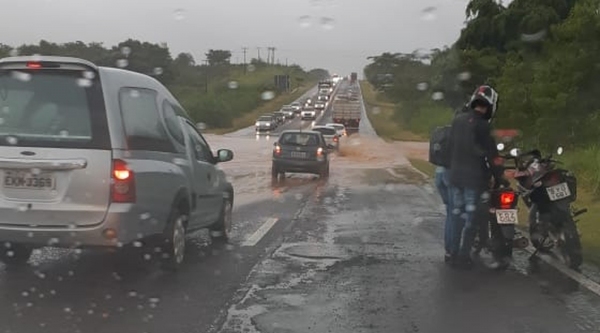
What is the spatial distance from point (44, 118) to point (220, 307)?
7.25 ft

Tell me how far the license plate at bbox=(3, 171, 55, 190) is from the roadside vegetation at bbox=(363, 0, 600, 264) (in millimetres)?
5627

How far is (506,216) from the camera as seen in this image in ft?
26.5

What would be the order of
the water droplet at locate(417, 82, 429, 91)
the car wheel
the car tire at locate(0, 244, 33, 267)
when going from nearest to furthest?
the car tire at locate(0, 244, 33, 267)
the car wheel
the water droplet at locate(417, 82, 429, 91)

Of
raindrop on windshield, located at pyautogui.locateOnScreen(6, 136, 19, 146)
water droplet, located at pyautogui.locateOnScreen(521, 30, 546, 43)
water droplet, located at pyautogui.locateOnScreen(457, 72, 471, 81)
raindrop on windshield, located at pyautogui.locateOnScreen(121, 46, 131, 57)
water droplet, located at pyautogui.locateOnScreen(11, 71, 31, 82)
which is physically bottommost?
A: raindrop on windshield, located at pyautogui.locateOnScreen(6, 136, 19, 146)

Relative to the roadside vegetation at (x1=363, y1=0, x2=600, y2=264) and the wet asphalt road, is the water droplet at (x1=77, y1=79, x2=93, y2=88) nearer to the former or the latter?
the wet asphalt road

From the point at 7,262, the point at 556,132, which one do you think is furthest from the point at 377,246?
the point at 556,132

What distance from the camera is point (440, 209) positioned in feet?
46.3

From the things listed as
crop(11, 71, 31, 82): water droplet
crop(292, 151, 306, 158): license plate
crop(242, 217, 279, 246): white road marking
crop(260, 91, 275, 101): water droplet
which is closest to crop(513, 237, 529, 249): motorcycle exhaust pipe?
crop(242, 217, 279, 246): white road marking

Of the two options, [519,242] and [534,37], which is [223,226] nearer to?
[519,242]

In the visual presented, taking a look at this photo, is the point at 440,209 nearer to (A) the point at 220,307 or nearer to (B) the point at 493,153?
(B) the point at 493,153

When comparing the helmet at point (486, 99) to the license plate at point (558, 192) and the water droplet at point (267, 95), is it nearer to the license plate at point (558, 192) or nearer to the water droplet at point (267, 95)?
the license plate at point (558, 192)

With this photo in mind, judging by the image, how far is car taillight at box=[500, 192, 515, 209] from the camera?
8.09 meters

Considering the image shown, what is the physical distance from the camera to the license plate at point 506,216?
26.5 feet

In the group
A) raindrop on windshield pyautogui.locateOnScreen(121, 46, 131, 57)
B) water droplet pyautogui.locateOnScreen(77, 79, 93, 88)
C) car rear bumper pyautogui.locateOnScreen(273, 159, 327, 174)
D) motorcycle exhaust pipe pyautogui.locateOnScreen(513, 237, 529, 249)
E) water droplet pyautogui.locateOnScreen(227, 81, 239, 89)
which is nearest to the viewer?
water droplet pyautogui.locateOnScreen(77, 79, 93, 88)
